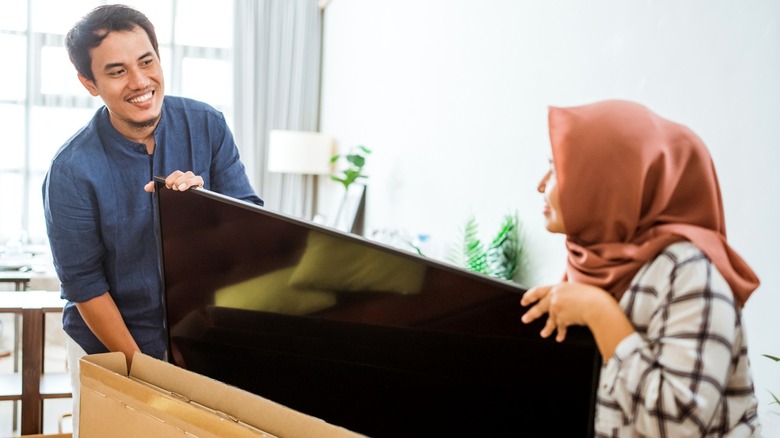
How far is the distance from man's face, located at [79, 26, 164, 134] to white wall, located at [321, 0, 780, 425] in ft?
4.54

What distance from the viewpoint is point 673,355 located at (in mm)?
870

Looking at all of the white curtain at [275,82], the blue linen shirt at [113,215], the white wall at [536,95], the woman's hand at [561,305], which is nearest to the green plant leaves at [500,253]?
the white wall at [536,95]

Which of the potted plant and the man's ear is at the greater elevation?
the man's ear

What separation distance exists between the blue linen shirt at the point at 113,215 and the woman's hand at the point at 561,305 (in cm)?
96

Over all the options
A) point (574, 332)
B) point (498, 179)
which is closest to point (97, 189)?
point (574, 332)

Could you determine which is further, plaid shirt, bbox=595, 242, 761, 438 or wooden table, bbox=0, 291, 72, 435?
wooden table, bbox=0, 291, 72, 435

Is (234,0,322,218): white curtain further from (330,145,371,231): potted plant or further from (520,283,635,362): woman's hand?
(520,283,635,362): woman's hand

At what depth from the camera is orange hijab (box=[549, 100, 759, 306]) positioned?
98cm

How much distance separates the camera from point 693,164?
1007mm

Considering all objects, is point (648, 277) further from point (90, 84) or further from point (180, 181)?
point (90, 84)

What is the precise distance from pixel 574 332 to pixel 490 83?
233 cm

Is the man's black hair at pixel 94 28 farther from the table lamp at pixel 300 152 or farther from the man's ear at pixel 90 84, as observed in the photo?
the table lamp at pixel 300 152

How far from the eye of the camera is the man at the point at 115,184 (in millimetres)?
1616

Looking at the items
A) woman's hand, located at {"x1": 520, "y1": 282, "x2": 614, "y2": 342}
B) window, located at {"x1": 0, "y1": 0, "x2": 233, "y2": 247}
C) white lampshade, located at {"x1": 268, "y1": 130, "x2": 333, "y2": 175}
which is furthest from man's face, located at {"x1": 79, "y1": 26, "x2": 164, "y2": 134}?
window, located at {"x1": 0, "y1": 0, "x2": 233, "y2": 247}
